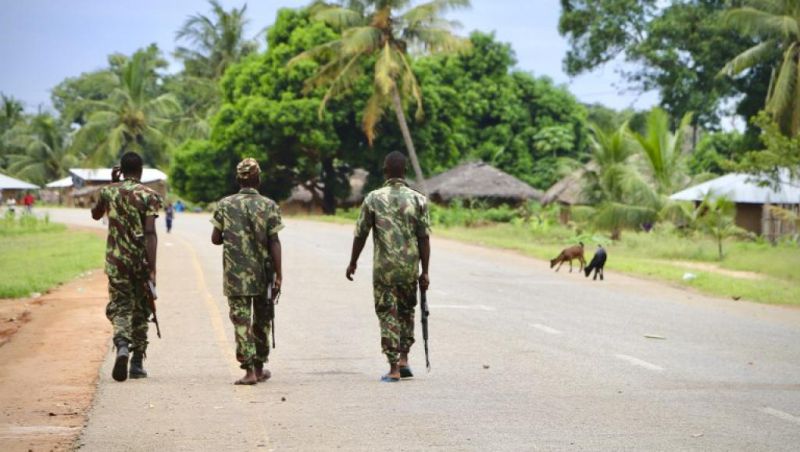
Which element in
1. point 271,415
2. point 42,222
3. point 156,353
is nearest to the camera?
point 271,415

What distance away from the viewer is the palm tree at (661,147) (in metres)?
34.7

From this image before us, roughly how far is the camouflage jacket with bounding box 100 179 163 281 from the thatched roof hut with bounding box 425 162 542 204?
146ft

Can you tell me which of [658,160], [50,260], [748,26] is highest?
[748,26]

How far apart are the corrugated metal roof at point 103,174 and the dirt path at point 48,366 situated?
59556 mm

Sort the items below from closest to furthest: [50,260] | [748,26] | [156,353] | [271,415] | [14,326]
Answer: [271,415], [156,353], [14,326], [50,260], [748,26]

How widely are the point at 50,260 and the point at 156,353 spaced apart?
15312mm

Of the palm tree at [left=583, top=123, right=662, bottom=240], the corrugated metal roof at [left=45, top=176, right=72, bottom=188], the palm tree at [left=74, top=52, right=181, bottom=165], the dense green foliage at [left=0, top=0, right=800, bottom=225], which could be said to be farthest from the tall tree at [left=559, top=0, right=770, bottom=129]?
the corrugated metal roof at [left=45, top=176, right=72, bottom=188]

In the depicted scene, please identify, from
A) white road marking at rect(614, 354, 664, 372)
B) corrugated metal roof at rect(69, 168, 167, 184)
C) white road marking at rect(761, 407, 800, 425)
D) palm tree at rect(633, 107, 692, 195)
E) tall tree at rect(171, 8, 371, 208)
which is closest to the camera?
white road marking at rect(761, 407, 800, 425)

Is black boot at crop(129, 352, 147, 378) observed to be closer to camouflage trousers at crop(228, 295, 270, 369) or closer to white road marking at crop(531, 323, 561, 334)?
camouflage trousers at crop(228, 295, 270, 369)

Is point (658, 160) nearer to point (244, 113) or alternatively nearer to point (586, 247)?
point (586, 247)

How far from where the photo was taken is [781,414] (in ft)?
25.0

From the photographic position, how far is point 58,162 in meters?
87.5

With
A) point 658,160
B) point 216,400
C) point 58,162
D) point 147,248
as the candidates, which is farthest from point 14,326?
point 58,162

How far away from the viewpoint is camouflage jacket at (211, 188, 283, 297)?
8.61 metres
